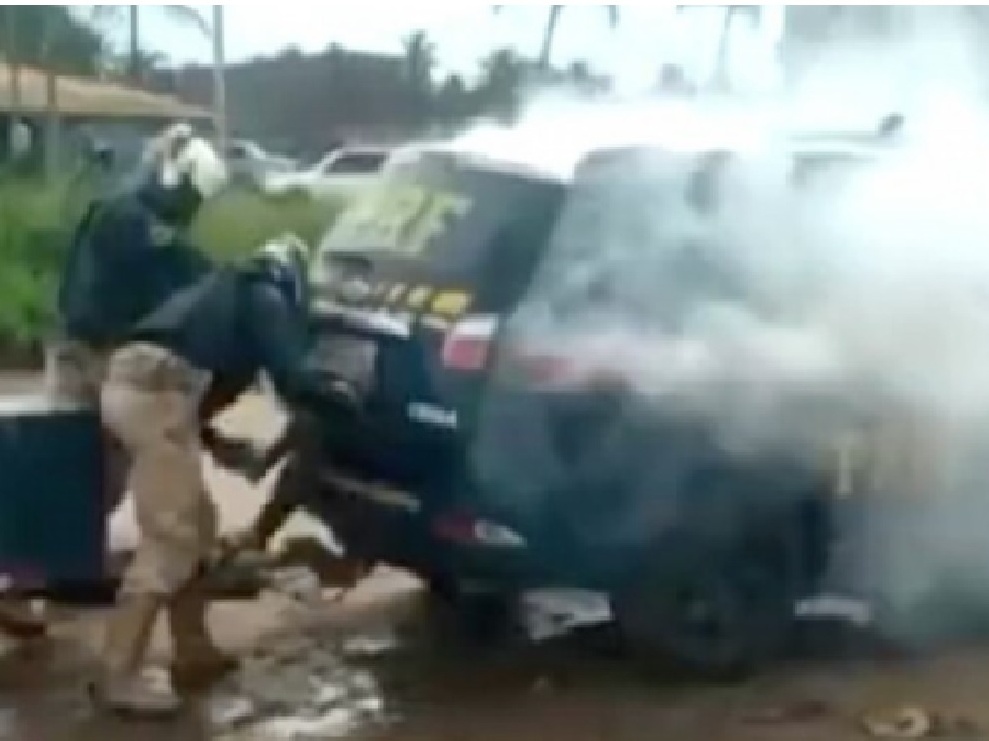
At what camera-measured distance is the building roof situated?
18058 millimetres

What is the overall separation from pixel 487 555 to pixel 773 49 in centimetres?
340

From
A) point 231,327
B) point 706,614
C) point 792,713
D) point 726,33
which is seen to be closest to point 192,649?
point 231,327

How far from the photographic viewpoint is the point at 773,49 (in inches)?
369

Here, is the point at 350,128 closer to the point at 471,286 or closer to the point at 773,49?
the point at 773,49

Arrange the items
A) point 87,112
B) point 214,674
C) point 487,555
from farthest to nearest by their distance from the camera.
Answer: point 87,112, point 214,674, point 487,555

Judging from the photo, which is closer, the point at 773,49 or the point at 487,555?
the point at 487,555

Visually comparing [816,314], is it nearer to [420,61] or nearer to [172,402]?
[172,402]

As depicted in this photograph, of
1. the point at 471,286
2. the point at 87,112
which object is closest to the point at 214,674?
the point at 471,286

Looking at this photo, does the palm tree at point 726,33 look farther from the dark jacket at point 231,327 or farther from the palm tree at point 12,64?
the palm tree at point 12,64

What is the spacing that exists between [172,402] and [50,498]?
1.77ft

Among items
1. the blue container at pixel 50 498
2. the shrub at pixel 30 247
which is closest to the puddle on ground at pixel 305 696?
the blue container at pixel 50 498

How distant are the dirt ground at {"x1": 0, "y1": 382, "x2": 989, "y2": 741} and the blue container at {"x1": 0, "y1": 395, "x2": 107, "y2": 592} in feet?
0.46

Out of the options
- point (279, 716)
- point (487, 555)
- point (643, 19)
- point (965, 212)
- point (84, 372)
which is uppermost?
point (643, 19)

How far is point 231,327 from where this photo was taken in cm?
675
